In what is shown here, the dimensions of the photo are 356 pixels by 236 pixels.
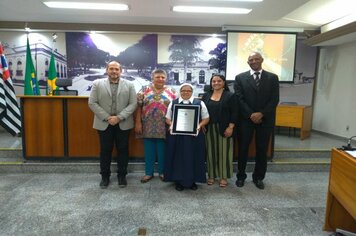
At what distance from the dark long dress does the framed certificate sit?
6 centimetres

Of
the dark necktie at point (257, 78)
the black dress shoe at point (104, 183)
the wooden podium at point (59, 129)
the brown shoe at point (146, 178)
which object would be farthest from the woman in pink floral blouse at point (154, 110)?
the dark necktie at point (257, 78)

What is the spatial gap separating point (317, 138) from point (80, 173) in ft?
15.6

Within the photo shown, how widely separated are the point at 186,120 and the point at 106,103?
3.17ft

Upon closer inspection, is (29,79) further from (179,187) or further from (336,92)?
(336,92)

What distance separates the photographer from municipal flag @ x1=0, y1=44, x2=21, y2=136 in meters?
3.90

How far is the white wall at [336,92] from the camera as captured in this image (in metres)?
5.25

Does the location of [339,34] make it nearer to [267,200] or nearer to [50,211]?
[267,200]

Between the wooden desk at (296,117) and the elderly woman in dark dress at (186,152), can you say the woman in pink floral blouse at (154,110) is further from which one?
the wooden desk at (296,117)

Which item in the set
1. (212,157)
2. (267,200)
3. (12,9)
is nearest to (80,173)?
(212,157)

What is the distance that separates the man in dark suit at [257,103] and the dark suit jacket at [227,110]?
98 mm

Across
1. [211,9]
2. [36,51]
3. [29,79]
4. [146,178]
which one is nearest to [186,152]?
[146,178]

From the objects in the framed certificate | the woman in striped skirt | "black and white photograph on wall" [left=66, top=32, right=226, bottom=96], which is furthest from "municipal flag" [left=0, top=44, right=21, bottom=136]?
the woman in striped skirt

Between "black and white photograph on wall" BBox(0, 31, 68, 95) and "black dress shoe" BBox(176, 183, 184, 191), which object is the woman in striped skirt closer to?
"black dress shoe" BBox(176, 183, 184, 191)

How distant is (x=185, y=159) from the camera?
9.86 ft
